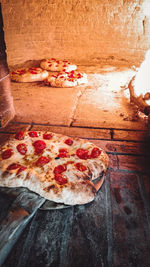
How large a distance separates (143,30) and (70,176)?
26.0 ft

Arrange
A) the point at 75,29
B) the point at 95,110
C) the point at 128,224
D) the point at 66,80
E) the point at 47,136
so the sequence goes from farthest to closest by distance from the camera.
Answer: the point at 75,29
the point at 66,80
the point at 95,110
the point at 47,136
the point at 128,224

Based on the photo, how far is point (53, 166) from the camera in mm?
2432

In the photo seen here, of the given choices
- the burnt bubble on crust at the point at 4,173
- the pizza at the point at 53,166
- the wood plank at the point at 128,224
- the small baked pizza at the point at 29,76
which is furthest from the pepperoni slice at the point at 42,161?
the small baked pizza at the point at 29,76

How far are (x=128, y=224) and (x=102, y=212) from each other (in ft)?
0.98

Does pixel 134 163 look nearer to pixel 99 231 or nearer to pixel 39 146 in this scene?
pixel 99 231

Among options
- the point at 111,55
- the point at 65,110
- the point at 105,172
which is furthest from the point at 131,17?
the point at 105,172

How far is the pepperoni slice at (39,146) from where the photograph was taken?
269 cm

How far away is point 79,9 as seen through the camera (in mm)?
7918

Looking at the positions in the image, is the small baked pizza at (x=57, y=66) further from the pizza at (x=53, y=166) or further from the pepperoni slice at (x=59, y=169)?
the pepperoni slice at (x=59, y=169)

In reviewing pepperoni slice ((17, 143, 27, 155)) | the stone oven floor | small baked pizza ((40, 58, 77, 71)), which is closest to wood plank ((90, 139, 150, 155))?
the stone oven floor

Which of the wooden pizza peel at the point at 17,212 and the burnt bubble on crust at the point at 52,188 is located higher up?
the burnt bubble on crust at the point at 52,188

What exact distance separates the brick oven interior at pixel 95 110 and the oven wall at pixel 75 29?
0.11 feet

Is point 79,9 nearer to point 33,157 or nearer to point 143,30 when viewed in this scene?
point 143,30

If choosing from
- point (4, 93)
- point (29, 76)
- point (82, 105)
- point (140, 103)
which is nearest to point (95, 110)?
point (82, 105)
